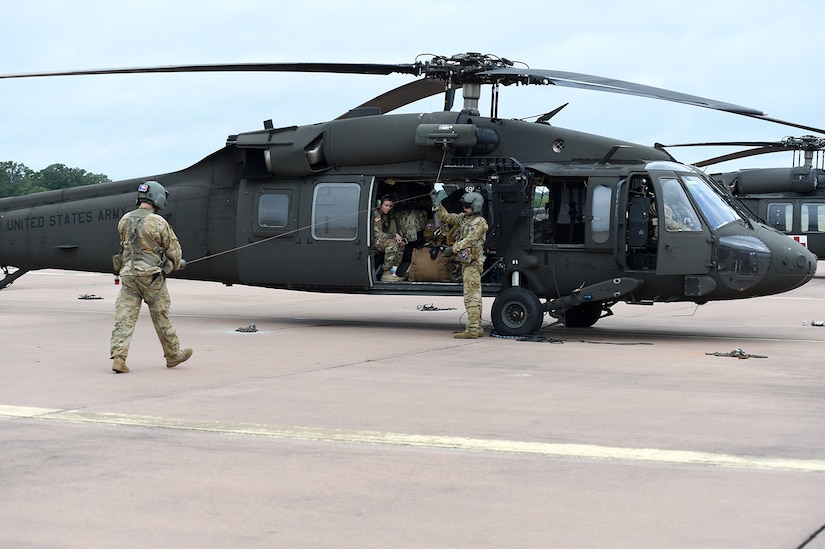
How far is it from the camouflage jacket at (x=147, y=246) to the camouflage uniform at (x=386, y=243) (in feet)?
15.9

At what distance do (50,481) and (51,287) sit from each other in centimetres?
2177

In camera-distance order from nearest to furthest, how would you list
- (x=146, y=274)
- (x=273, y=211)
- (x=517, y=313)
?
1. (x=146, y=274)
2. (x=517, y=313)
3. (x=273, y=211)

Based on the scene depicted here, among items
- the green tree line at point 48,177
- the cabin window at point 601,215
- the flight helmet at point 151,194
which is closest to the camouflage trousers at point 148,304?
the flight helmet at point 151,194

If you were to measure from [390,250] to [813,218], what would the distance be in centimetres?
1782

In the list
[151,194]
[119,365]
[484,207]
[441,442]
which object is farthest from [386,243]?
[441,442]

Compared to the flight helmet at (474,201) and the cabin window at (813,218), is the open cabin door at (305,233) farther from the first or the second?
the cabin window at (813,218)

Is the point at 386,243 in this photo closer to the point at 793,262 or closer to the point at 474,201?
the point at 474,201

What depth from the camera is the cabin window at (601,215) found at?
45.6ft

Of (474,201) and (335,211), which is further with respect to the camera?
(335,211)

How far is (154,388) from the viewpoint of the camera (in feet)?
30.8

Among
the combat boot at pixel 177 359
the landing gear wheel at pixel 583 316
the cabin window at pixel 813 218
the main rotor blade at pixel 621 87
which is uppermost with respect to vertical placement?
the main rotor blade at pixel 621 87

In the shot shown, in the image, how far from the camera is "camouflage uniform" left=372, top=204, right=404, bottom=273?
50.6 ft

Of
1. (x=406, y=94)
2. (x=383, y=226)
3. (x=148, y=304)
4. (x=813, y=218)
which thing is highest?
A: (x=406, y=94)

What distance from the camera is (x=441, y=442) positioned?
276 inches
